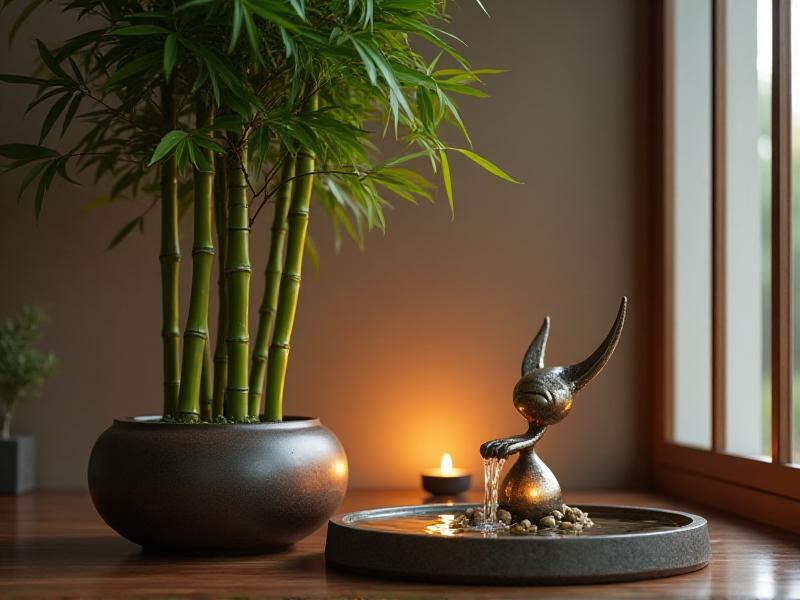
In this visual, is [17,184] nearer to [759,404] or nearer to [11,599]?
[11,599]

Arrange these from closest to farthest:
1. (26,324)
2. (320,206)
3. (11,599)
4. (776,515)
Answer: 1. (11,599)
2. (776,515)
3. (26,324)
4. (320,206)

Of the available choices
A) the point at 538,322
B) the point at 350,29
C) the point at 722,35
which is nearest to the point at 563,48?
the point at 722,35

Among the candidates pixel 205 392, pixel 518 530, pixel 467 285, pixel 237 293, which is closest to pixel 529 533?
pixel 518 530

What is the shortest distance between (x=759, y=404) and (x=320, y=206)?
131cm

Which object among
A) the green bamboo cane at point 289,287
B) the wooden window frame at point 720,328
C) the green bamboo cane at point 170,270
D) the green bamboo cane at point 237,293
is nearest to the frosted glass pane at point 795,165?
the wooden window frame at point 720,328

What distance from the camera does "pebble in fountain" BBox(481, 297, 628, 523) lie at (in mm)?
1801

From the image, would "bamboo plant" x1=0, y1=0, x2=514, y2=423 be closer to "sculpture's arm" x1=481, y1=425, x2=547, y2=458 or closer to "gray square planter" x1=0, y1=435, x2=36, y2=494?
"sculpture's arm" x1=481, y1=425, x2=547, y2=458

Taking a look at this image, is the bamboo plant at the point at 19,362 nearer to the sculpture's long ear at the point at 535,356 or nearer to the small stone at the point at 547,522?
the sculpture's long ear at the point at 535,356

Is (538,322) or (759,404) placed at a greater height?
(538,322)

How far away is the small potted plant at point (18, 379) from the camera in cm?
291

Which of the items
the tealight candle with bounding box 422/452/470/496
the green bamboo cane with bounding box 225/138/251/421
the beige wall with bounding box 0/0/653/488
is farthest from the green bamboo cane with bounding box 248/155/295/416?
the beige wall with bounding box 0/0/653/488

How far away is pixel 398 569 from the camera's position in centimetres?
166

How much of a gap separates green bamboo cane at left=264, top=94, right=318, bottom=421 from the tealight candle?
32.5 inches

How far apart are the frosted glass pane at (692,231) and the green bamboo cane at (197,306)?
154 centimetres
